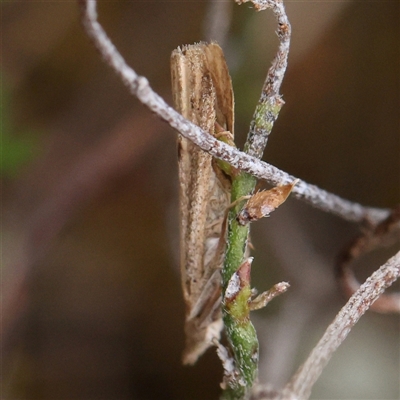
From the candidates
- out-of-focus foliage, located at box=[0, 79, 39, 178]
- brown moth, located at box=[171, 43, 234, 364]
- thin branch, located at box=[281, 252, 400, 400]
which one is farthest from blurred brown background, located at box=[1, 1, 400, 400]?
thin branch, located at box=[281, 252, 400, 400]

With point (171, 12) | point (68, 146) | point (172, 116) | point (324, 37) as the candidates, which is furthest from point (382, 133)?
point (172, 116)

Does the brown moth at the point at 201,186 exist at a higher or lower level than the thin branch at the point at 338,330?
higher

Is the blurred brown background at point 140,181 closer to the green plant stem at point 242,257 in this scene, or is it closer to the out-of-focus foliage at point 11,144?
the out-of-focus foliage at point 11,144

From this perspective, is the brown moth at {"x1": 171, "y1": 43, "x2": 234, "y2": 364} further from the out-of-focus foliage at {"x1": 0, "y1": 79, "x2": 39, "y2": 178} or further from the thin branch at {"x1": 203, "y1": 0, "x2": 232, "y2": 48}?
the out-of-focus foliage at {"x1": 0, "y1": 79, "x2": 39, "y2": 178}

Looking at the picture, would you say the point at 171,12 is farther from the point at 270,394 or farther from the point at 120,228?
the point at 270,394

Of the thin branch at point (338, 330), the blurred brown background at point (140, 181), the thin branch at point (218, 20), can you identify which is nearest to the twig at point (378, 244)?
the blurred brown background at point (140, 181)

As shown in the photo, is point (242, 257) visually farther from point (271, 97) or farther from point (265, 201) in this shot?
point (271, 97)
